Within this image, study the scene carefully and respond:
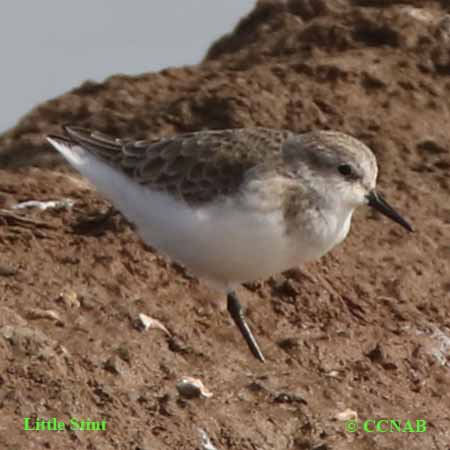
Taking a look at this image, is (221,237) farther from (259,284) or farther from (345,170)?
(259,284)

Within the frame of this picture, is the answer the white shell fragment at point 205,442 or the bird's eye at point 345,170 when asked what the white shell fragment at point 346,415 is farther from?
the bird's eye at point 345,170

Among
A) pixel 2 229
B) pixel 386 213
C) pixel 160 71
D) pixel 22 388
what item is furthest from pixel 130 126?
pixel 22 388

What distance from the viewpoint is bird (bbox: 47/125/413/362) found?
8297 mm

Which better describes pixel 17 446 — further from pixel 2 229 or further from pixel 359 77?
pixel 359 77

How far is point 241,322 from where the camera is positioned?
8.80 m

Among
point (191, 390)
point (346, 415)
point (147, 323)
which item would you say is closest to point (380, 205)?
point (346, 415)

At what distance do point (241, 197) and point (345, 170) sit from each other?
0.78 meters

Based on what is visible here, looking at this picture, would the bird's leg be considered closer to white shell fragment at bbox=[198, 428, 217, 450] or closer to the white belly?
the white belly

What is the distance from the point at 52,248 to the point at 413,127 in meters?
3.22

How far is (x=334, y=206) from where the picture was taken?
28.2 ft

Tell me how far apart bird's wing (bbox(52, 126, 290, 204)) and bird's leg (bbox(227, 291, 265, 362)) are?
2.23 feet

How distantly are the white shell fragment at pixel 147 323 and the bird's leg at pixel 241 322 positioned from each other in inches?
17.2

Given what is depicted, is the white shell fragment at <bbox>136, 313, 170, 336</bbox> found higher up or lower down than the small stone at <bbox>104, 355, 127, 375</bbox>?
lower down

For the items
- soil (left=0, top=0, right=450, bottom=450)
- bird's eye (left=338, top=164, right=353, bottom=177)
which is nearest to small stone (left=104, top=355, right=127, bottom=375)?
soil (left=0, top=0, right=450, bottom=450)
